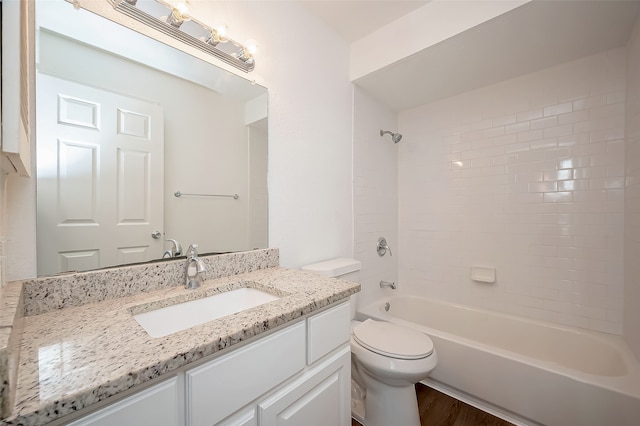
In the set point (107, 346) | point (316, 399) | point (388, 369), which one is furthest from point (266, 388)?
point (388, 369)

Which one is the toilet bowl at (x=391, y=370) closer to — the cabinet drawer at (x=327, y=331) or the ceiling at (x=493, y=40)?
the cabinet drawer at (x=327, y=331)

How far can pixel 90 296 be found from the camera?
0.85 meters

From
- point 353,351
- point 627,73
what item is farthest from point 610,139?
point 353,351

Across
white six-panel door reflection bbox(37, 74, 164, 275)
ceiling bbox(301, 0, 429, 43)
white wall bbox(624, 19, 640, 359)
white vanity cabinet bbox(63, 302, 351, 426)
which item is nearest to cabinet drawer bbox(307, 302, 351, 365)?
white vanity cabinet bbox(63, 302, 351, 426)

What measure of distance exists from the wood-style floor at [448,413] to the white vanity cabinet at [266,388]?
782mm

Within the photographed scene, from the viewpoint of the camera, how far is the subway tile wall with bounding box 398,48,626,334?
1682mm

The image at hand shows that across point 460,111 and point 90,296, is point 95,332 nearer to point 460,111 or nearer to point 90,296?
point 90,296

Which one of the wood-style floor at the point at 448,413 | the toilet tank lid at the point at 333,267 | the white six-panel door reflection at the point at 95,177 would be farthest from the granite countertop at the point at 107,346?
the wood-style floor at the point at 448,413

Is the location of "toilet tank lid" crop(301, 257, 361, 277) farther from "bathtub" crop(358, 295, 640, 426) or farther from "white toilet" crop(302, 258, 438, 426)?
"bathtub" crop(358, 295, 640, 426)

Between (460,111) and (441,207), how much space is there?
0.86 meters

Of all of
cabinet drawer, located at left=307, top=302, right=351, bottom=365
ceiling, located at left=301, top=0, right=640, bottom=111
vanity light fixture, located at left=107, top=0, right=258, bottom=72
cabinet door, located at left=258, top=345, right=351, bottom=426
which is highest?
ceiling, located at left=301, top=0, right=640, bottom=111

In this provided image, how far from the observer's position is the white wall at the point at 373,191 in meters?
2.10

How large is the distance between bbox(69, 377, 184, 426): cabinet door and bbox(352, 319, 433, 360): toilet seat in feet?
3.37

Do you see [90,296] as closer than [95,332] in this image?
No
